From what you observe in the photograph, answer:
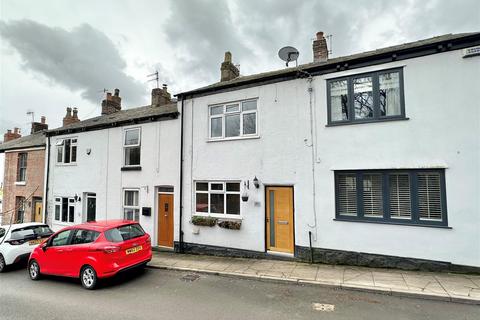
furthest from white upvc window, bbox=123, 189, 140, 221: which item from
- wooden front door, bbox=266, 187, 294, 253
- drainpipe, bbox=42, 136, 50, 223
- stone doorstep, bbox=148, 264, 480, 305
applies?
wooden front door, bbox=266, 187, 294, 253

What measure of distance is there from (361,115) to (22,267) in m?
13.0

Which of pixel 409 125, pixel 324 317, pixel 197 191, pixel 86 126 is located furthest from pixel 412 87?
pixel 86 126

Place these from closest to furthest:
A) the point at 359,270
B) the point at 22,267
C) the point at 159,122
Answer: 1. the point at 359,270
2. the point at 22,267
3. the point at 159,122

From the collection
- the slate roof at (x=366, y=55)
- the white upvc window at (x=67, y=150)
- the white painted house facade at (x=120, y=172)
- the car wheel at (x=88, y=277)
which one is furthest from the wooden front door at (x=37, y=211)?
the slate roof at (x=366, y=55)

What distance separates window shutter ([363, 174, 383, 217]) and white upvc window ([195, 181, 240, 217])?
4180 mm

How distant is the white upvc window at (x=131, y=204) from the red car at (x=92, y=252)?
399 centimetres

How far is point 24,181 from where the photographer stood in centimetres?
1638

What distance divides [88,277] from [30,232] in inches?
192

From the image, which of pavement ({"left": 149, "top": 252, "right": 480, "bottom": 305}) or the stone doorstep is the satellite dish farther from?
the stone doorstep

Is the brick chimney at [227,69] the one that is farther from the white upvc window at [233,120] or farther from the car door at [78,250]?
the car door at [78,250]

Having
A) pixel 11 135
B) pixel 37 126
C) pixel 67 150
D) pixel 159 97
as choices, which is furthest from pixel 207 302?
pixel 11 135

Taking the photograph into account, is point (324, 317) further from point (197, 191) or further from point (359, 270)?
point (197, 191)

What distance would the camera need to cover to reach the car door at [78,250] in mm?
7168

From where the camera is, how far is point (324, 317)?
16.6 ft
